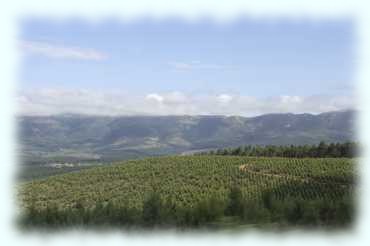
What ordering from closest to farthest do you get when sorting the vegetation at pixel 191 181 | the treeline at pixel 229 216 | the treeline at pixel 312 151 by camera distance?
the treeline at pixel 229 216
the vegetation at pixel 191 181
the treeline at pixel 312 151

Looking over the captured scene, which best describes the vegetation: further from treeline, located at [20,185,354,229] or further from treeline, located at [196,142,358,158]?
treeline, located at [20,185,354,229]

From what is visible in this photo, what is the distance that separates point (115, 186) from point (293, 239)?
152ft

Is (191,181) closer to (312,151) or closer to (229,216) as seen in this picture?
(312,151)

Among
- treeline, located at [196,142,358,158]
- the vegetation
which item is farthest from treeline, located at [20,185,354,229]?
treeline, located at [196,142,358,158]

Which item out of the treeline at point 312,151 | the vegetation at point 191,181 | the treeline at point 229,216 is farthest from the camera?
the treeline at point 312,151

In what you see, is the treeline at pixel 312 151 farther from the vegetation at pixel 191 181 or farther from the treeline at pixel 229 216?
the treeline at pixel 229 216

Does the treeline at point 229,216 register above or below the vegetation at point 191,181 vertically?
above

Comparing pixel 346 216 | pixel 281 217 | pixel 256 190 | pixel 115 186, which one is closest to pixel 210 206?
pixel 281 217

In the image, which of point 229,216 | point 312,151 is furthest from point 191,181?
point 229,216

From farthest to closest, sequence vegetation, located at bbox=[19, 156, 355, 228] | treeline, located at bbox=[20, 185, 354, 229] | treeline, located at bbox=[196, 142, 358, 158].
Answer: treeline, located at bbox=[196, 142, 358, 158], vegetation, located at bbox=[19, 156, 355, 228], treeline, located at bbox=[20, 185, 354, 229]

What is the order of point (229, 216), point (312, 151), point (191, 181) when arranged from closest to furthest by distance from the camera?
point (229, 216), point (191, 181), point (312, 151)

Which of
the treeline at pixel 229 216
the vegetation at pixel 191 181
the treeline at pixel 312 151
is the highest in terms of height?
the treeline at pixel 312 151

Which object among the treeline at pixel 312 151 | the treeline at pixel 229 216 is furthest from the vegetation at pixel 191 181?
the treeline at pixel 229 216

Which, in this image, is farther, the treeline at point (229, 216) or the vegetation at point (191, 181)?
the vegetation at point (191, 181)
